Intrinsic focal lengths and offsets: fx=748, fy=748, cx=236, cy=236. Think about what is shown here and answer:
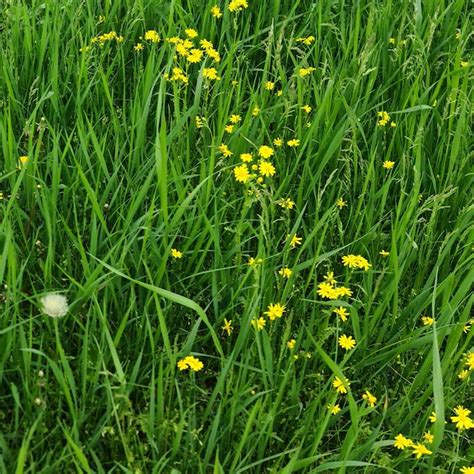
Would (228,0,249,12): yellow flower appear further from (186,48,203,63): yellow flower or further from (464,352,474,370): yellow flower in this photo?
(464,352,474,370): yellow flower

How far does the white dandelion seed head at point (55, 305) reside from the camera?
1.59 metres

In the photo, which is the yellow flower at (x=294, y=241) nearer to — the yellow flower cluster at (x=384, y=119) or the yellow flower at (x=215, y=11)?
the yellow flower cluster at (x=384, y=119)

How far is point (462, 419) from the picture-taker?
1644mm

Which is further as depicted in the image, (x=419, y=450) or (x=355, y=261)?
(x=355, y=261)

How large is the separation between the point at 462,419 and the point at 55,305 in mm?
923

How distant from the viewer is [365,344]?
181cm

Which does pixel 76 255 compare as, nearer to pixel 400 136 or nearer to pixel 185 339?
pixel 185 339

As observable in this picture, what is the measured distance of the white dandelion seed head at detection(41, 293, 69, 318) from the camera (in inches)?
62.5

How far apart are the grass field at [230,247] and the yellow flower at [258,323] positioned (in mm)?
19

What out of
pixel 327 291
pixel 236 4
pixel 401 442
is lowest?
pixel 401 442

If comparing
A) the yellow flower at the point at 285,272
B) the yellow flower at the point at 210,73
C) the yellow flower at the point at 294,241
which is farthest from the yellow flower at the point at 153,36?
the yellow flower at the point at 285,272

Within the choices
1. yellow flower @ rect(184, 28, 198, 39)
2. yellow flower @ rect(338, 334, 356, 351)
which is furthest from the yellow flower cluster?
yellow flower @ rect(338, 334, 356, 351)

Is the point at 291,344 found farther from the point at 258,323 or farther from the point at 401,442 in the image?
the point at 401,442

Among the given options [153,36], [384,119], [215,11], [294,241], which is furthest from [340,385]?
[215,11]
